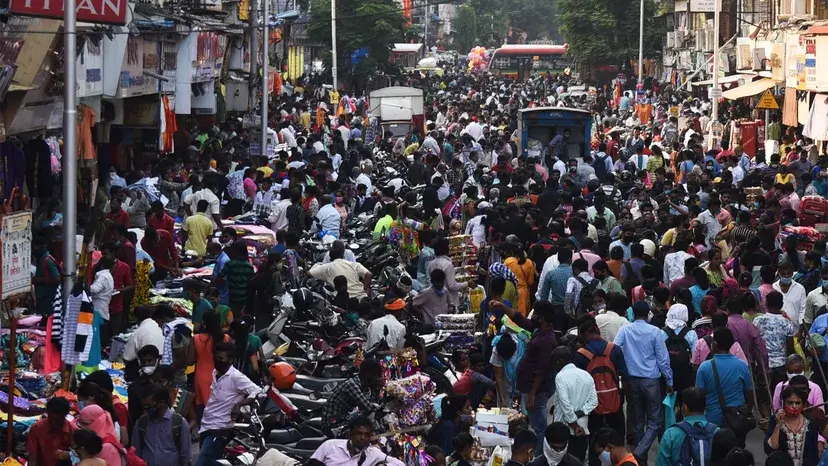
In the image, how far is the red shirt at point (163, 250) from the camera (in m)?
18.7

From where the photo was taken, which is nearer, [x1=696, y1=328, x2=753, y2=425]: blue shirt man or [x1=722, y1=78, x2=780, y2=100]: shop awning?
[x1=696, y1=328, x2=753, y2=425]: blue shirt man

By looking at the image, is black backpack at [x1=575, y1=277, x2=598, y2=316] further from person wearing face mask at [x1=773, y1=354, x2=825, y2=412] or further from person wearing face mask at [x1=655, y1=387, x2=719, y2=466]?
person wearing face mask at [x1=655, y1=387, x2=719, y2=466]

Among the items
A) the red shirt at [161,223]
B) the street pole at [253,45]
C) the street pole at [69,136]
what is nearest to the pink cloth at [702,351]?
the street pole at [69,136]

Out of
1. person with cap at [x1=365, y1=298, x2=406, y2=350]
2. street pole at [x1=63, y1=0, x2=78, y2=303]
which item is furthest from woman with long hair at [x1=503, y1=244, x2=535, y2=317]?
street pole at [x1=63, y1=0, x2=78, y2=303]

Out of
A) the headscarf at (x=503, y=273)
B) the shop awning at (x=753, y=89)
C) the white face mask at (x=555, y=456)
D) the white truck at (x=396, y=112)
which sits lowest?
the white face mask at (x=555, y=456)

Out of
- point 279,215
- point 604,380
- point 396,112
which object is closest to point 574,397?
point 604,380

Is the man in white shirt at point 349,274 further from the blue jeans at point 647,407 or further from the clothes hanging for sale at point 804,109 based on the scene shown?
the clothes hanging for sale at point 804,109

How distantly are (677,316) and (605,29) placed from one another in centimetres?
6662

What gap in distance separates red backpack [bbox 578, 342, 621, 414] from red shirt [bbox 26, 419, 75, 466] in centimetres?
409

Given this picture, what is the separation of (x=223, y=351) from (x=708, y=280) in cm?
525

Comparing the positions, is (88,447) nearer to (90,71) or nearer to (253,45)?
(90,71)

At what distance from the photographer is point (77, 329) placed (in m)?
13.6

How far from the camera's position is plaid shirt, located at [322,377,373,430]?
11867 millimetres

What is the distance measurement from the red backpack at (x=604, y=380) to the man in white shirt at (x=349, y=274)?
17.9 feet
